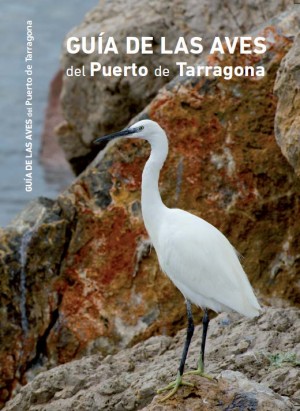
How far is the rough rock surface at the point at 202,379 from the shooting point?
5879 millimetres

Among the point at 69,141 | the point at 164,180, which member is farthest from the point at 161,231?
the point at 69,141

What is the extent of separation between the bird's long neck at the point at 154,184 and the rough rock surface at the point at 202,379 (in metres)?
0.87

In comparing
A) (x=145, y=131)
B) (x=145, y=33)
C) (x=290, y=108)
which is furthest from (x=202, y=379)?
(x=145, y=33)

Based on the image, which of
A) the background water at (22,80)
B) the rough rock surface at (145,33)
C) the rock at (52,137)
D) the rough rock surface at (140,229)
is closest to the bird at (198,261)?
the rough rock surface at (140,229)

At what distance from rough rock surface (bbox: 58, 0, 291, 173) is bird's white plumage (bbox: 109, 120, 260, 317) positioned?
430cm

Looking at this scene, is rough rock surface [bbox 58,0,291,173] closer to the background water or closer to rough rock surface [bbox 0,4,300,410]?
rough rock surface [bbox 0,4,300,410]

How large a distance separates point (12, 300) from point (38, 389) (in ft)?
6.24

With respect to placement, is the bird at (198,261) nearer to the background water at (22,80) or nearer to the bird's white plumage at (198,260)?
the bird's white plumage at (198,260)

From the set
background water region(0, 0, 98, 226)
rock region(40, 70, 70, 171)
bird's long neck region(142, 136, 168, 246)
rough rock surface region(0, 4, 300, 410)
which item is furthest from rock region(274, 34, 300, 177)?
rock region(40, 70, 70, 171)

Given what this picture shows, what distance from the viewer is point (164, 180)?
29.3 ft

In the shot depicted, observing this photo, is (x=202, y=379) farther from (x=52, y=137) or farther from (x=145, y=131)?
(x=52, y=137)

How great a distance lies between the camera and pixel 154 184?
22.8 feet

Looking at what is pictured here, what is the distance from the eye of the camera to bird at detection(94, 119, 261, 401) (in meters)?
6.50

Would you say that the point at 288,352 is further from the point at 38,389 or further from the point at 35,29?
the point at 35,29
